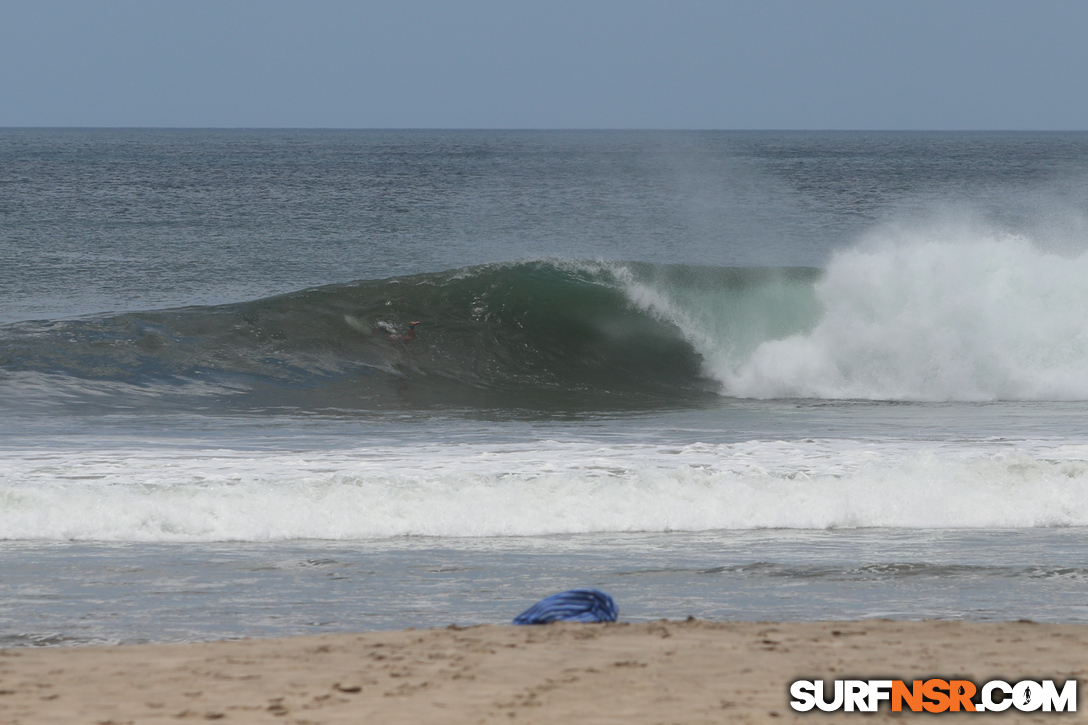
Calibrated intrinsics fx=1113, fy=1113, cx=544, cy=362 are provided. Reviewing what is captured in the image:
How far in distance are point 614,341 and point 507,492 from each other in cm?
867

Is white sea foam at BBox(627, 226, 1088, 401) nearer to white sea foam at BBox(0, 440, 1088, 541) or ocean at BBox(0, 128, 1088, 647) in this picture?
ocean at BBox(0, 128, 1088, 647)

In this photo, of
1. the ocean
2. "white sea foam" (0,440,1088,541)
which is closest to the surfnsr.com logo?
the ocean

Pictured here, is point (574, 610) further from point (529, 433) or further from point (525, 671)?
point (529, 433)

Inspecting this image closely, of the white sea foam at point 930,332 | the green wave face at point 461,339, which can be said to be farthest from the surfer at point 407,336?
the white sea foam at point 930,332

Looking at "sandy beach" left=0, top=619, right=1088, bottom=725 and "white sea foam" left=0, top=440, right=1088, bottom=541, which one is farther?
"white sea foam" left=0, top=440, right=1088, bottom=541

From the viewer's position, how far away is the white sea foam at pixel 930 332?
573 inches

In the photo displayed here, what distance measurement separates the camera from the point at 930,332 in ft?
50.0

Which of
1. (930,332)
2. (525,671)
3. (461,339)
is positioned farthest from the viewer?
(461,339)

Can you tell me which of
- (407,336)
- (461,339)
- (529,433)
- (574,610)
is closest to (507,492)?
(529,433)

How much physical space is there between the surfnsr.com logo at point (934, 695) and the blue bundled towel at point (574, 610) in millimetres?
1152

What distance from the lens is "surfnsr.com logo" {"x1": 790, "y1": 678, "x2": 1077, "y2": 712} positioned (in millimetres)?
3973

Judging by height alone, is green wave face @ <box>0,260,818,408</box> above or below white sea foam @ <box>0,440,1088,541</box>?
above

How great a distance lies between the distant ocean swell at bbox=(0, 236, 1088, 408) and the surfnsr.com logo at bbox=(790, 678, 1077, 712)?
9.26 m

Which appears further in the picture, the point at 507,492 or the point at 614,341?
the point at 614,341
